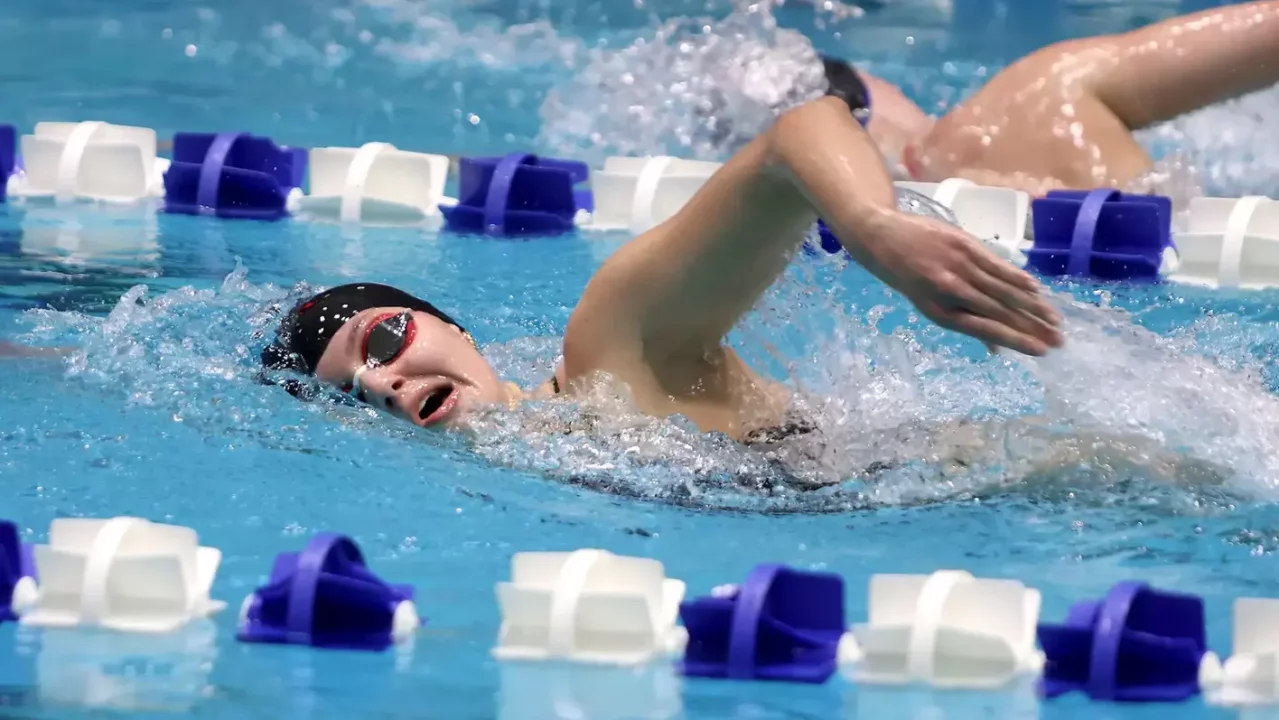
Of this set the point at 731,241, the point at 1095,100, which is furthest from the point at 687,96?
the point at 731,241

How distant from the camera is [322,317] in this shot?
9.24 feet

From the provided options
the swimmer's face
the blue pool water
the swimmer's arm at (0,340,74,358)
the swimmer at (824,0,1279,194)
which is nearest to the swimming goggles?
the swimmer's face

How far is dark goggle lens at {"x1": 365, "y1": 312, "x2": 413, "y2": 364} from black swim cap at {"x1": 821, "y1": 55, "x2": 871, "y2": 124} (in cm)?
257

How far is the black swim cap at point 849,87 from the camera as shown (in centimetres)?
508

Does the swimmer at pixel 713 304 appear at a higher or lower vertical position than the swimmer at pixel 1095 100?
lower

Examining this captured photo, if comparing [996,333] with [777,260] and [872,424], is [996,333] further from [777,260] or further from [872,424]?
[872,424]

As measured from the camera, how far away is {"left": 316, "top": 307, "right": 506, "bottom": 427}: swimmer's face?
8.65 ft

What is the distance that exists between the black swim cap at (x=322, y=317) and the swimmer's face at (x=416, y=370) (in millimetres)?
83

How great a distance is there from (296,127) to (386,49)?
1250 mm

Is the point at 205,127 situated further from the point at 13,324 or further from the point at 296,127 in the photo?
the point at 13,324

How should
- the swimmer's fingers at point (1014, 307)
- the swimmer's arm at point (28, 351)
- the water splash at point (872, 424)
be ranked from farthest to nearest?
the swimmer's arm at point (28, 351), the water splash at point (872, 424), the swimmer's fingers at point (1014, 307)

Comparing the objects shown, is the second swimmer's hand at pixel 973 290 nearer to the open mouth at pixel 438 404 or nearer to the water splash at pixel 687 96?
the open mouth at pixel 438 404

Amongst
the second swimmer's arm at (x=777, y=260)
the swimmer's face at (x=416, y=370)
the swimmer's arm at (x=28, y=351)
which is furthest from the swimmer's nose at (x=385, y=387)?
the swimmer's arm at (x=28, y=351)

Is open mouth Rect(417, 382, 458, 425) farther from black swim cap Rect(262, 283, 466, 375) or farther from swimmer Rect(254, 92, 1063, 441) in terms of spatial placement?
black swim cap Rect(262, 283, 466, 375)
